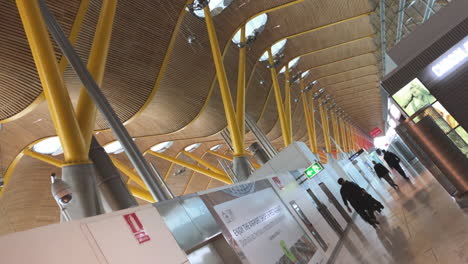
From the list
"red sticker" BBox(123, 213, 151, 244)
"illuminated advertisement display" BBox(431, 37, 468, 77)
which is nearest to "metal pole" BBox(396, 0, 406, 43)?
"illuminated advertisement display" BBox(431, 37, 468, 77)

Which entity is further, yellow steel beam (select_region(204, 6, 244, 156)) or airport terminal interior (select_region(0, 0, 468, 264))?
yellow steel beam (select_region(204, 6, 244, 156))

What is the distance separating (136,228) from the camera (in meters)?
5.23

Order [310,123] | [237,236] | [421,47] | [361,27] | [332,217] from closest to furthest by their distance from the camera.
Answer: [237,236], [421,47], [332,217], [361,27], [310,123]

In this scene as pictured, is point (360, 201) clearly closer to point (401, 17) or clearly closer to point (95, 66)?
point (95, 66)

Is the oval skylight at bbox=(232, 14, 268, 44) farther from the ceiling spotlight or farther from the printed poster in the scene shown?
the printed poster

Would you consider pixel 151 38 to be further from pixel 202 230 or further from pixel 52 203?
pixel 52 203

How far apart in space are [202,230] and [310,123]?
34668mm

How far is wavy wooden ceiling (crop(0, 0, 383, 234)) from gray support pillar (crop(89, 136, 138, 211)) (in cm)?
453

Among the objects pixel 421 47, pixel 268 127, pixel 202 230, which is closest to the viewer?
pixel 202 230

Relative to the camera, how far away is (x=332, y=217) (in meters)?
14.0

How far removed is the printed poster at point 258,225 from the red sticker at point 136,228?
6.21 feet

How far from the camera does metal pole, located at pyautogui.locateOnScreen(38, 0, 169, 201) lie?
9.44 metres

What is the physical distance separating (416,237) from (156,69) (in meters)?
15.3

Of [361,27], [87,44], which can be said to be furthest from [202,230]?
[361,27]
